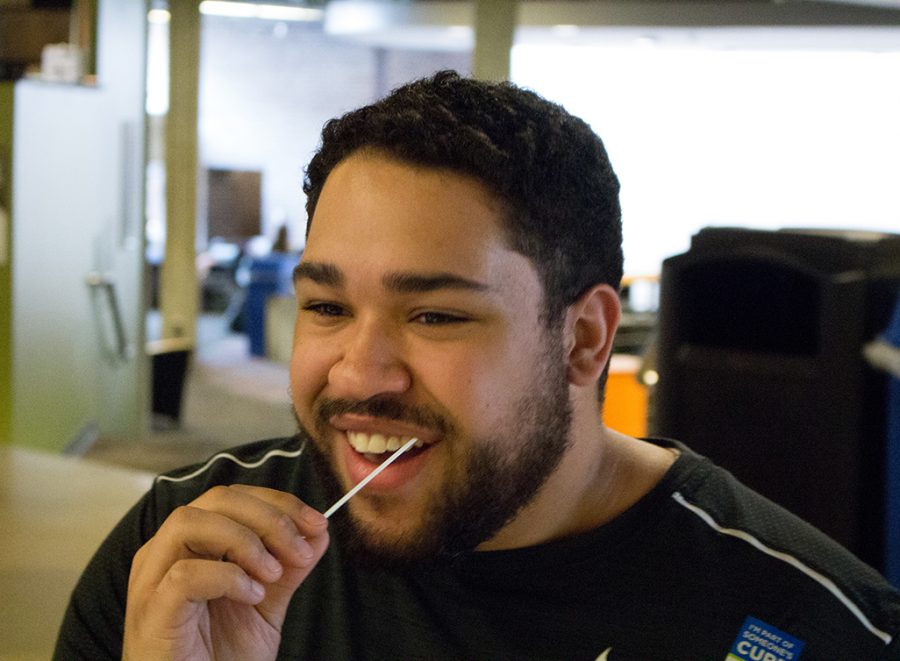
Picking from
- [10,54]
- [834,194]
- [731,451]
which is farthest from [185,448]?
[834,194]

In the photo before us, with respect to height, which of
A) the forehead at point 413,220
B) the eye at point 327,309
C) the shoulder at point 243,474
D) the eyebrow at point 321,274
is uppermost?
the forehead at point 413,220

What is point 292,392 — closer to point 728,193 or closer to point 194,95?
point 194,95

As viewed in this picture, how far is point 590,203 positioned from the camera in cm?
124

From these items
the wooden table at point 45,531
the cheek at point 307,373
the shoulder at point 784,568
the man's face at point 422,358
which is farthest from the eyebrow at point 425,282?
the wooden table at point 45,531

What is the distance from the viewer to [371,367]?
3.56 feet

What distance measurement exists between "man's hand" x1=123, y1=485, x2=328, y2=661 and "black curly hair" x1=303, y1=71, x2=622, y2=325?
1.15ft

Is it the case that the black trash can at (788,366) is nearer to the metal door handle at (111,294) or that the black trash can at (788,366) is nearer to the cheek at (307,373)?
the cheek at (307,373)

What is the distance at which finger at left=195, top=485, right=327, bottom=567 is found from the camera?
1000 millimetres

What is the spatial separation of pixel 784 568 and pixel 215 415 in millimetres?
6760

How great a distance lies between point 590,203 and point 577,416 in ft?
0.78

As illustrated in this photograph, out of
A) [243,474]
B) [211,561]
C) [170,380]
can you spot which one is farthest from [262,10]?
[211,561]

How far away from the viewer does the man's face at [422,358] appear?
1.09 metres

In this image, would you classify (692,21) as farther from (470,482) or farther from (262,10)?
(470,482)

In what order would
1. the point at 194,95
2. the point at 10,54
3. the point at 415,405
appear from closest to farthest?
1. the point at 415,405
2. the point at 10,54
3. the point at 194,95
